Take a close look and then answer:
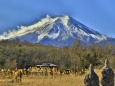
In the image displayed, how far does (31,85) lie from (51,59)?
153 ft

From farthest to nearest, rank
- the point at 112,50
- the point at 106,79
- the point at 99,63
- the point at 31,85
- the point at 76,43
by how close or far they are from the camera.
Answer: the point at 76,43 < the point at 112,50 < the point at 99,63 < the point at 31,85 < the point at 106,79

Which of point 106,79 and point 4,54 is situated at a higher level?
point 4,54

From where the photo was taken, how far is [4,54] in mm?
64312

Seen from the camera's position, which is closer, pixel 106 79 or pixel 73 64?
pixel 106 79

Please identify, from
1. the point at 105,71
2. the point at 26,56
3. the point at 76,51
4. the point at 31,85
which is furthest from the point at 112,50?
the point at 105,71

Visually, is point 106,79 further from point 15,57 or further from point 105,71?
point 15,57

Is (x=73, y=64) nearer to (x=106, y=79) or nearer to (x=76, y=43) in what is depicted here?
(x=76, y=43)

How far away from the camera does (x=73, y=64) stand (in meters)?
56.4

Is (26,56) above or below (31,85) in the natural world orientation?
above

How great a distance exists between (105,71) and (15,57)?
2256 inches

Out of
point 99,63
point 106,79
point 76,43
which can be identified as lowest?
point 106,79

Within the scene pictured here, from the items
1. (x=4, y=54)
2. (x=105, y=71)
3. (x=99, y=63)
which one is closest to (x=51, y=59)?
(x=4, y=54)

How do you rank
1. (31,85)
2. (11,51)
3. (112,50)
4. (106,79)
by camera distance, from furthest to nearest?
1. (11,51)
2. (112,50)
3. (31,85)
4. (106,79)

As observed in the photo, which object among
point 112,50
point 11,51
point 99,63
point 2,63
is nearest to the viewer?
point 99,63
